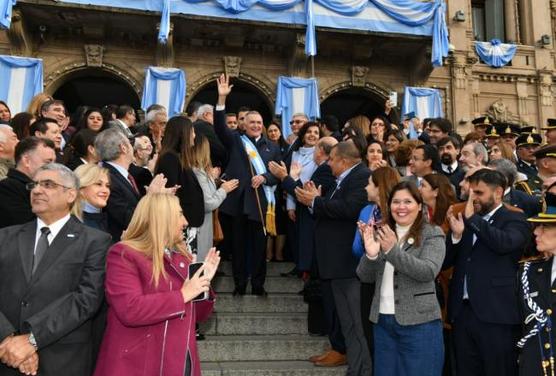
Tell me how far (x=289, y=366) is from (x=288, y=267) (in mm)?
1976

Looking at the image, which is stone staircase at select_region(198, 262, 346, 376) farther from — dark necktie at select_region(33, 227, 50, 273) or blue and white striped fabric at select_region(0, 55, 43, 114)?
blue and white striped fabric at select_region(0, 55, 43, 114)

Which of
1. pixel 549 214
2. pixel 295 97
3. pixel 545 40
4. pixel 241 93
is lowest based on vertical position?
pixel 549 214

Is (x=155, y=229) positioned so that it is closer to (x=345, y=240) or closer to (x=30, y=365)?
(x=30, y=365)

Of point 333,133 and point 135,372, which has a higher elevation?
point 333,133

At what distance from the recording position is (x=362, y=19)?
45.6ft

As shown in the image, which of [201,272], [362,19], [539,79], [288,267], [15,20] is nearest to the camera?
[201,272]

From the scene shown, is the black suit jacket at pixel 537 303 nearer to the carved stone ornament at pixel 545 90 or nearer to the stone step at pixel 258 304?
the stone step at pixel 258 304

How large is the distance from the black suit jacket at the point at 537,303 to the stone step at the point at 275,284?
3.32 m

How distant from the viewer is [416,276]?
11.8 ft

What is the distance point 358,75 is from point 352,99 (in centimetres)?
198

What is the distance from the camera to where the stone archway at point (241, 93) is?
47.5ft

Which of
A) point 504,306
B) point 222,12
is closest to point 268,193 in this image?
point 504,306

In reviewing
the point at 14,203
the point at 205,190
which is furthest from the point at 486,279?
the point at 14,203

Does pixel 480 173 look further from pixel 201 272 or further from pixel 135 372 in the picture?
pixel 135 372
